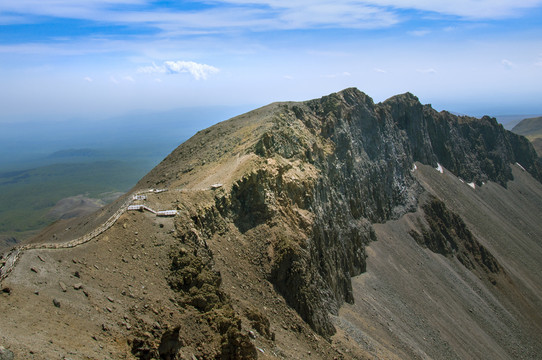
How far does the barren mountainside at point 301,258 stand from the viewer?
64.3 feet

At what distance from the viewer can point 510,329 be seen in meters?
69.6

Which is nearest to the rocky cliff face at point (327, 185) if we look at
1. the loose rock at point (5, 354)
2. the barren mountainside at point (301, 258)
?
the barren mountainside at point (301, 258)

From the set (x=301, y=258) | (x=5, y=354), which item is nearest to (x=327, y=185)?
(x=301, y=258)

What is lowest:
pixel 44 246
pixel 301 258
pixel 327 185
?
pixel 301 258

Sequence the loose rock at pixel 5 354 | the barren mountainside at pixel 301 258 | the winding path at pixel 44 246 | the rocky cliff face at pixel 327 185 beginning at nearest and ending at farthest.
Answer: the loose rock at pixel 5 354 → the winding path at pixel 44 246 → the barren mountainside at pixel 301 258 → the rocky cliff face at pixel 327 185

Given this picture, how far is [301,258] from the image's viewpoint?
124ft

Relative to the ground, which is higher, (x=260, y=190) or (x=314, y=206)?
(x=260, y=190)

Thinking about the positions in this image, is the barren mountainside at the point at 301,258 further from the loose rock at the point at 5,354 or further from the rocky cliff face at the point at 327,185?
the loose rock at the point at 5,354

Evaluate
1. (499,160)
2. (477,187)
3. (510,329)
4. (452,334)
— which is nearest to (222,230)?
(452,334)

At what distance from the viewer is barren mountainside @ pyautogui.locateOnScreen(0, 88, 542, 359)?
19.6 m

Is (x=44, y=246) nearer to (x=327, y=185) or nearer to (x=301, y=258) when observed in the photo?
(x=301, y=258)

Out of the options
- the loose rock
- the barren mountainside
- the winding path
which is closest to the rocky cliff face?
the barren mountainside

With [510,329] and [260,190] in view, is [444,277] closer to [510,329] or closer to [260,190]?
[510,329]

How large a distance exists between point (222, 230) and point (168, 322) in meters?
16.2
